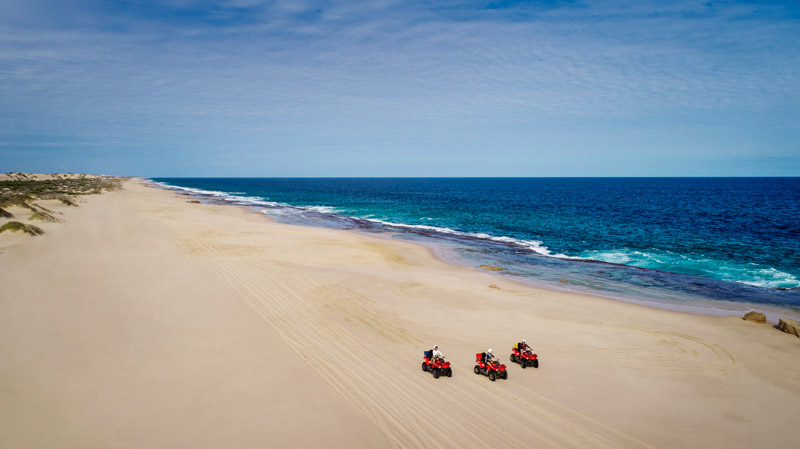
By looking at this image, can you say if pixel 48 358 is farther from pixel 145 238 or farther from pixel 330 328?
pixel 145 238

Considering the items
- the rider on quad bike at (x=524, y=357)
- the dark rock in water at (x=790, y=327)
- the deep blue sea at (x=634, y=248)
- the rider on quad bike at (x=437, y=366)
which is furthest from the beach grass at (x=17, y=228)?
the dark rock in water at (x=790, y=327)

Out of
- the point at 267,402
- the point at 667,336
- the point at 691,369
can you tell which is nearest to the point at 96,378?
the point at 267,402

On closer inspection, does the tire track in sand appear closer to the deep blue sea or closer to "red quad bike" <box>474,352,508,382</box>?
"red quad bike" <box>474,352,508,382</box>

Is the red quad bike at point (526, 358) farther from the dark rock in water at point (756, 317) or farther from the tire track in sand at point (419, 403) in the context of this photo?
the dark rock in water at point (756, 317)

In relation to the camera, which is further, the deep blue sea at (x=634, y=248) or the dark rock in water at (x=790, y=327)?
the deep blue sea at (x=634, y=248)

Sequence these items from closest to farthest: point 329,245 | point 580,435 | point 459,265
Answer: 1. point 580,435
2. point 459,265
3. point 329,245

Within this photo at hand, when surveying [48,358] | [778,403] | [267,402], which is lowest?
[778,403]
